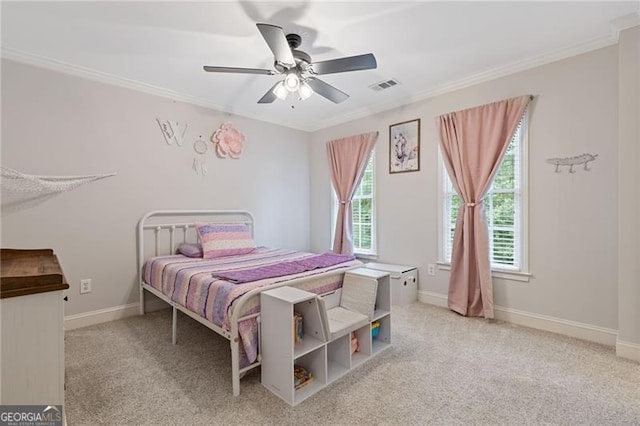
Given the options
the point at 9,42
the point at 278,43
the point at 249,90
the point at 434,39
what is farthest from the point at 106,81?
the point at 434,39

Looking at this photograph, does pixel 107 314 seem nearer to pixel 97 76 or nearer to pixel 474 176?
pixel 97 76

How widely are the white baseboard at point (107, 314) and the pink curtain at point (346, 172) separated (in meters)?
2.36

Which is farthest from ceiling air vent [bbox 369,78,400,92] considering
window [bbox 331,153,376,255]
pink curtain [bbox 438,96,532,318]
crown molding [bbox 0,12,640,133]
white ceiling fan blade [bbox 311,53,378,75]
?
white ceiling fan blade [bbox 311,53,378,75]

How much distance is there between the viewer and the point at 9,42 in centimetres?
240

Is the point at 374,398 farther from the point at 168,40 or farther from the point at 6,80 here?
the point at 6,80

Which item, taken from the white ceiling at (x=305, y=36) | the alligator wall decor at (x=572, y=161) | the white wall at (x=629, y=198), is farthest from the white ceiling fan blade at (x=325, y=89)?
the white wall at (x=629, y=198)

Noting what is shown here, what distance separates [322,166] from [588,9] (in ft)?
10.9

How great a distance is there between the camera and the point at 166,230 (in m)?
3.37

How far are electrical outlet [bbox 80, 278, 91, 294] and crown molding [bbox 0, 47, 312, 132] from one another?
1954 millimetres

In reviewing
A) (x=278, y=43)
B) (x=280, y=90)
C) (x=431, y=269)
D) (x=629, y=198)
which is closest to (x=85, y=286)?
(x=280, y=90)

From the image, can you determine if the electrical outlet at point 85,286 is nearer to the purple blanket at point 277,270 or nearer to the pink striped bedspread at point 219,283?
the pink striped bedspread at point 219,283

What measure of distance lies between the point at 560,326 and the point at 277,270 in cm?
255

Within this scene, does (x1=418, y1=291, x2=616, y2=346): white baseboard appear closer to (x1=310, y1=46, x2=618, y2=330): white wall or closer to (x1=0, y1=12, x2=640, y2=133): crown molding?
(x1=310, y1=46, x2=618, y2=330): white wall

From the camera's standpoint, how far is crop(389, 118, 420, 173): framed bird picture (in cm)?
361
